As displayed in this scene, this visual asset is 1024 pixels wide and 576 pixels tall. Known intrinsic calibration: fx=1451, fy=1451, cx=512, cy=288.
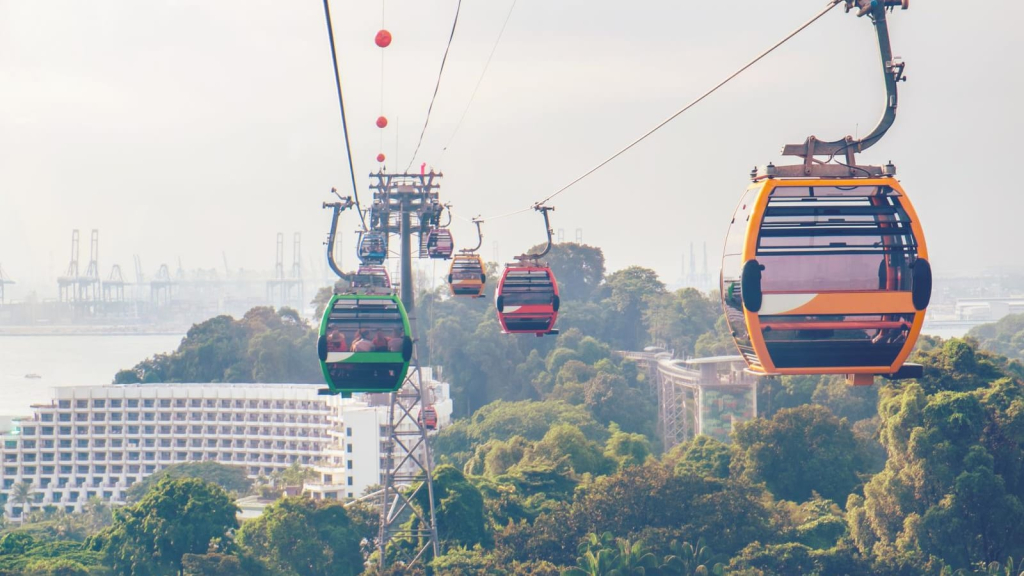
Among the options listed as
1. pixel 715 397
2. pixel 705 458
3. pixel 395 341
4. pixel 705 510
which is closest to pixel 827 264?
pixel 395 341

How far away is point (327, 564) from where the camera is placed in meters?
50.4

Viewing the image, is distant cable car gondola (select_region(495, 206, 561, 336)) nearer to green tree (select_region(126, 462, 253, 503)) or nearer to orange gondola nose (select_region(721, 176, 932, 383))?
orange gondola nose (select_region(721, 176, 932, 383))

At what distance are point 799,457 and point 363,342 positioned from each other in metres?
43.1

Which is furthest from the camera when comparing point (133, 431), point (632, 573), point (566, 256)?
point (566, 256)

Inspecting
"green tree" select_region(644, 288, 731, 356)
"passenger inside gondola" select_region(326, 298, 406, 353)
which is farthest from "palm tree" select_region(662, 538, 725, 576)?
"green tree" select_region(644, 288, 731, 356)

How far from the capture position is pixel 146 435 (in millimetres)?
129000

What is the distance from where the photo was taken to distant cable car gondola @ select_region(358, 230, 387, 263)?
51406mm

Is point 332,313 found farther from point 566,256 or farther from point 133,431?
point 566,256

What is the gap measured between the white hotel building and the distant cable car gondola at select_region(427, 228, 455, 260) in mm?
70844

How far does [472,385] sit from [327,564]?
68.5m

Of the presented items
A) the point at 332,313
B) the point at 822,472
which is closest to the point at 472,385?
the point at 822,472

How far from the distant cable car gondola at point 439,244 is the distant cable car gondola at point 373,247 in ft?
22.8

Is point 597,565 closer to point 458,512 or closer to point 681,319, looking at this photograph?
point 458,512

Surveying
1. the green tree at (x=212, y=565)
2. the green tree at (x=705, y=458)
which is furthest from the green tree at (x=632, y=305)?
the green tree at (x=212, y=565)
